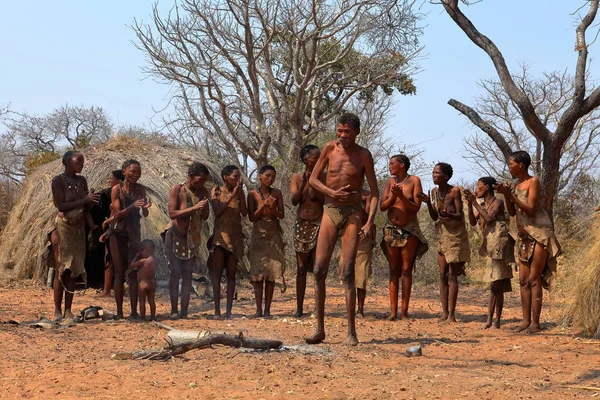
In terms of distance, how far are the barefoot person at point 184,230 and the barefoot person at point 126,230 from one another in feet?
0.97

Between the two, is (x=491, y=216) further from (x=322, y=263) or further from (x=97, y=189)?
(x=97, y=189)

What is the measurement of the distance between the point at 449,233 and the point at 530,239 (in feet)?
3.24

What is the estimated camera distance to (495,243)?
24.7 ft

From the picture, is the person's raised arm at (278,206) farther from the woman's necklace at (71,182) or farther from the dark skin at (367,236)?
the woman's necklace at (71,182)

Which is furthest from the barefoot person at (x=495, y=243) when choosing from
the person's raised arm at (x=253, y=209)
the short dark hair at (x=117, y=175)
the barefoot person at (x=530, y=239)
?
the short dark hair at (x=117, y=175)

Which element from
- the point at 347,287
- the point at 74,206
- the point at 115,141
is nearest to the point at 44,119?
the point at 115,141

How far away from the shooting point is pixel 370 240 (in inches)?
324

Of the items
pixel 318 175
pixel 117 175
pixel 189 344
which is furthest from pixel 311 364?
pixel 117 175

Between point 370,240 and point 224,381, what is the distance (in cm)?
373

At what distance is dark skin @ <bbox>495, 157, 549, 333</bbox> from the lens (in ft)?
23.4

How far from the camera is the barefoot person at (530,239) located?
7.12m

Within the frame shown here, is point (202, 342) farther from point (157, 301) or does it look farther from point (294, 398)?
point (157, 301)

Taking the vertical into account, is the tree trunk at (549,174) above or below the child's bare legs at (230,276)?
above

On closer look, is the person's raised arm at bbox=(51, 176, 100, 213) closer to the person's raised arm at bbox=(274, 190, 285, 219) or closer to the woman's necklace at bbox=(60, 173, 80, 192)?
the woman's necklace at bbox=(60, 173, 80, 192)
